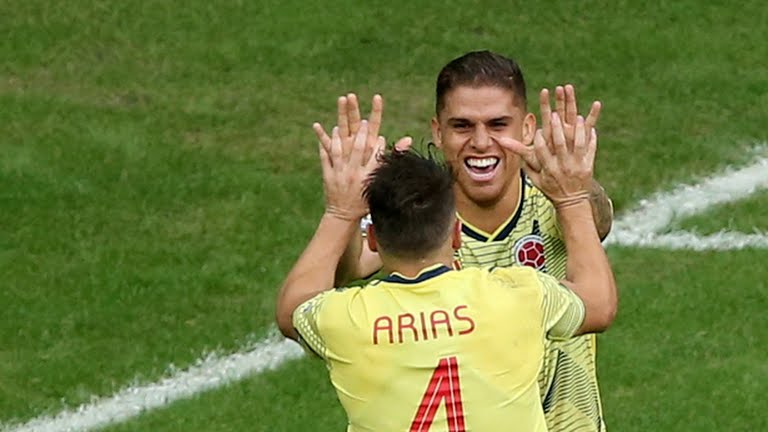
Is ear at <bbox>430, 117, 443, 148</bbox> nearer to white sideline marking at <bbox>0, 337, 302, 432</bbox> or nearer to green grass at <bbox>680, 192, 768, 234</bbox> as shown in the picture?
white sideline marking at <bbox>0, 337, 302, 432</bbox>

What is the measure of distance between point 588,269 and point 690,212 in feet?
23.6

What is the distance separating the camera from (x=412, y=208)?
4.41 m

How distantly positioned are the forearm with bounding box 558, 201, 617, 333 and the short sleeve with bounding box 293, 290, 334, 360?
0.71 meters

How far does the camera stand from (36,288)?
10453mm

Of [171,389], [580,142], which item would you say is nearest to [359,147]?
[580,142]

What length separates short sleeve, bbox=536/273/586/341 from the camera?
14.8ft

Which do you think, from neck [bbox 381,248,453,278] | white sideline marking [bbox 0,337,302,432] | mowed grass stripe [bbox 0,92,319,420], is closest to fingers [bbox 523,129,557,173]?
neck [bbox 381,248,453,278]

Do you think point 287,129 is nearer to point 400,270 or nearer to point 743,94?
point 743,94

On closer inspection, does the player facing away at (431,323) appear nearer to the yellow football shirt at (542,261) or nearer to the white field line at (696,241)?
the yellow football shirt at (542,261)

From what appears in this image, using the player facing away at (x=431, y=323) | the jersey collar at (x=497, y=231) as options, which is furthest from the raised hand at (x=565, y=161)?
the jersey collar at (x=497, y=231)

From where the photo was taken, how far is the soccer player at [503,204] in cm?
571

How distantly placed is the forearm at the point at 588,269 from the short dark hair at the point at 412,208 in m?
0.45

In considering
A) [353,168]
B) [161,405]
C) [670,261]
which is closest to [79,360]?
[161,405]

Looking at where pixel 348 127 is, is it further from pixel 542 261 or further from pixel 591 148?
pixel 542 261
